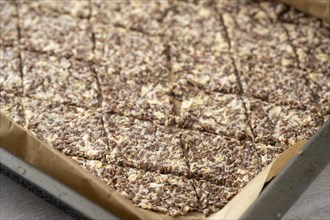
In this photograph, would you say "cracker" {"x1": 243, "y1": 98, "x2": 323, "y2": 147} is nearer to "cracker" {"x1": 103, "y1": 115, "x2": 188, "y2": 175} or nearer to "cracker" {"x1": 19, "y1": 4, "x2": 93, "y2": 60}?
"cracker" {"x1": 103, "y1": 115, "x2": 188, "y2": 175}

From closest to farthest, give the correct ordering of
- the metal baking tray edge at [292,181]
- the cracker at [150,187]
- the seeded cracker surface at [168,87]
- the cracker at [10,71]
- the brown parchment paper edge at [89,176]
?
the metal baking tray edge at [292,181], the brown parchment paper edge at [89,176], the cracker at [150,187], the seeded cracker surface at [168,87], the cracker at [10,71]

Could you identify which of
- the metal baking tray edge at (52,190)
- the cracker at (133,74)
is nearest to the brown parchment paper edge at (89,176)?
the metal baking tray edge at (52,190)

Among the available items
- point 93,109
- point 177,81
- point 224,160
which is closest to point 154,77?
point 177,81

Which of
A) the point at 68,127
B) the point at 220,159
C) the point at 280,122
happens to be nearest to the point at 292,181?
the point at 220,159

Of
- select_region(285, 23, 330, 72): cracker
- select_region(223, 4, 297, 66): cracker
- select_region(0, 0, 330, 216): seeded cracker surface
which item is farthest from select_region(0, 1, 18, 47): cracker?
select_region(285, 23, 330, 72): cracker

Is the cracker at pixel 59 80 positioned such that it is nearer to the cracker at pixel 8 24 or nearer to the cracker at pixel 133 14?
the cracker at pixel 8 24

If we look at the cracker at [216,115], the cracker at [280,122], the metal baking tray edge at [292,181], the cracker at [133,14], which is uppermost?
the metal baking tray edge at [292,181]
